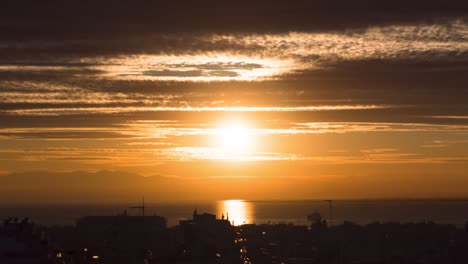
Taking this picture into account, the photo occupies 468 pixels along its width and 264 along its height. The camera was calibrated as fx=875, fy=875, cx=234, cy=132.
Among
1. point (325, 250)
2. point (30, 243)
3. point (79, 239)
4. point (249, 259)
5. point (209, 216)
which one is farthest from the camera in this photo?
point (209, 216)

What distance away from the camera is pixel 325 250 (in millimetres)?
93562

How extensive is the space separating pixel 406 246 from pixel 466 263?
3112 centimetres

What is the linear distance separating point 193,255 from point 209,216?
63.9 meters

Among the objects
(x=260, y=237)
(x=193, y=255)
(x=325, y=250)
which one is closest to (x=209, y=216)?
(x=260, y=237)

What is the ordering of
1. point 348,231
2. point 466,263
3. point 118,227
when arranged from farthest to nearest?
point 348,231, point 118,227, point 466,263

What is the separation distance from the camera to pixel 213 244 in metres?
93.9

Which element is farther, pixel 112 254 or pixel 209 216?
pixel 209 216

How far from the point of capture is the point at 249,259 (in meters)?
86.6

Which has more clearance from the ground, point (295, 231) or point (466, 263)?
point (295, 231)

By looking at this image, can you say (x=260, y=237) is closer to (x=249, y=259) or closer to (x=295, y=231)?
(x=295, y=231)

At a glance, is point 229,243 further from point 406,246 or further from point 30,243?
point 30,243

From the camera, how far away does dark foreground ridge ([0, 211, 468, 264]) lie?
196 feet

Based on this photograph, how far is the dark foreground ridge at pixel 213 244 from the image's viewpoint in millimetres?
59781

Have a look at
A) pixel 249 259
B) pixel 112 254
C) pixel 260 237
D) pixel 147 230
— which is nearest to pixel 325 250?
pixel 249 259
